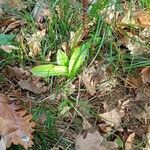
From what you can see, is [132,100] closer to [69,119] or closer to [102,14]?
[69,119]

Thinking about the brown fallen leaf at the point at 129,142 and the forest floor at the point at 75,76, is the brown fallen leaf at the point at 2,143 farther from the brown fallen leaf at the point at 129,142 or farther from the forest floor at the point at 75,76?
the brown fallen leaf at the point at 129,142

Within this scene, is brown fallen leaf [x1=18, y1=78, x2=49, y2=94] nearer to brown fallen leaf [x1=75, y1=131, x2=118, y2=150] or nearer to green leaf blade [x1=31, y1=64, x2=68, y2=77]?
green leaf blade [x1=31, y1=64, x2=68, y2=77]

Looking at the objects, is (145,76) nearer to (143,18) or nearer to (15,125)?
(143,18)

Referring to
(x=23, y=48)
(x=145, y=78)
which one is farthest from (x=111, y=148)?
(x=23, y=48)

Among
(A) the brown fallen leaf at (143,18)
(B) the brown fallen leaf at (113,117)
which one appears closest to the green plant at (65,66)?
(B) the brown fallen leaf at (113,117)

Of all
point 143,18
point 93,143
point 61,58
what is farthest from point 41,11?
point 93,143

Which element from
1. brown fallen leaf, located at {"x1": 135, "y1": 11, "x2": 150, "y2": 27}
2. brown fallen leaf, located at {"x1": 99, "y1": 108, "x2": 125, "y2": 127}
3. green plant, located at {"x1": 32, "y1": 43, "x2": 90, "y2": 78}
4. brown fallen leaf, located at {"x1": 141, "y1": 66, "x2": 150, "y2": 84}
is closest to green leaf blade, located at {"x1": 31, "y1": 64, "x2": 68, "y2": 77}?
green plant, located at {"x1": 32, "y1": 43, "x2": 90, "y2": 78}
